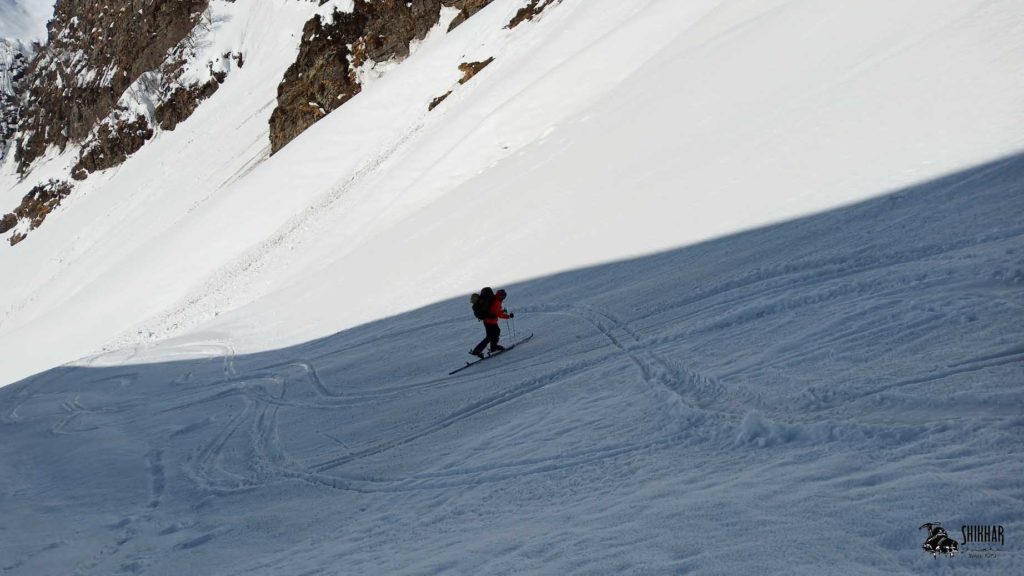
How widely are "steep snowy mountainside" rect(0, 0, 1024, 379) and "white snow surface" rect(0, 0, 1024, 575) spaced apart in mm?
95

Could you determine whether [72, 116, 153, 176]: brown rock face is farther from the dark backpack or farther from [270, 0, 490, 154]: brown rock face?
the dark backpack

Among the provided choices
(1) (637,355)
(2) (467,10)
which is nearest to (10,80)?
(2) (467,10)

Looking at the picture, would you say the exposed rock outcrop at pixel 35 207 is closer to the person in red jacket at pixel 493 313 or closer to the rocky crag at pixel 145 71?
the rocky crag at pixel 145 71

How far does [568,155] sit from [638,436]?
1304cm

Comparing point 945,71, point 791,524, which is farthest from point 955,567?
point 945,71

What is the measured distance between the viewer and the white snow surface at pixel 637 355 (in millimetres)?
4297

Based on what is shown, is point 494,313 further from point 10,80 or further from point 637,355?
point 10,80

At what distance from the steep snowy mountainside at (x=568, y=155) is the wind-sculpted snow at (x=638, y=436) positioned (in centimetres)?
169

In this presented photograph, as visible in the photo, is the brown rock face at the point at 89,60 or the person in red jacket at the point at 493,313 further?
the brown rock face at the point at 89,60

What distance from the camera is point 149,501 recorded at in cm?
845

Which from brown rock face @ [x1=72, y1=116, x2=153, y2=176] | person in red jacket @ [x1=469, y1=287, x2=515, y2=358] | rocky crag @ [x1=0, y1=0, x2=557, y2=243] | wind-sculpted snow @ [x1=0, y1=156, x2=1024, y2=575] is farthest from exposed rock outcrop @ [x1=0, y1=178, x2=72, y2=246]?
person in red jacket @ [x1=469, y1=287, x2=515, y2=358]

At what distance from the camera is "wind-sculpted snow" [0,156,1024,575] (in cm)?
389

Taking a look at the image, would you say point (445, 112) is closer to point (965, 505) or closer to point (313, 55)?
point (313, 55)

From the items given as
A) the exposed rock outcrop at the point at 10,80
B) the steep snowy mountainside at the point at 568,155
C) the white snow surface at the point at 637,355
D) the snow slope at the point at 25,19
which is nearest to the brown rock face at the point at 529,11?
A: the steep snowy mountainside at the point at 568,155
